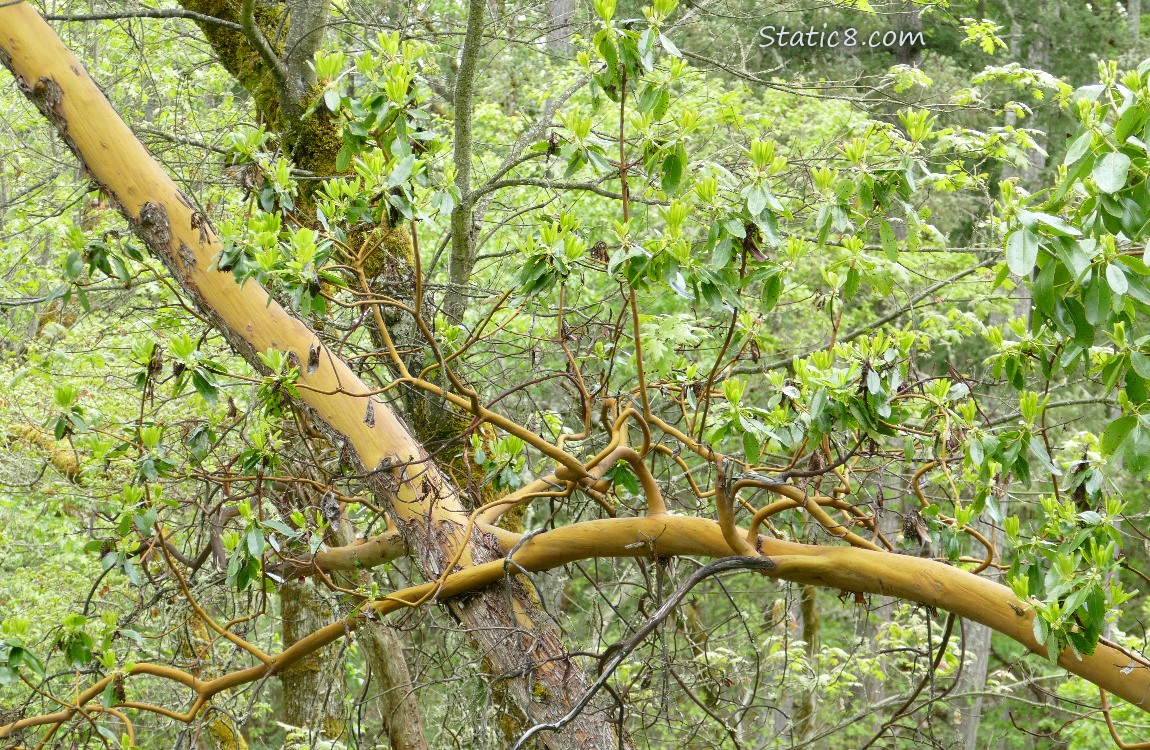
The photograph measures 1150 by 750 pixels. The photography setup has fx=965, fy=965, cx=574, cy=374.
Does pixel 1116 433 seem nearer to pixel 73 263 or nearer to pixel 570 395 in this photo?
pixel 570 395

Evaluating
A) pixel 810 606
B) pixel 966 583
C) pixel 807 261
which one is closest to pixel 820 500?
pixel 966 583

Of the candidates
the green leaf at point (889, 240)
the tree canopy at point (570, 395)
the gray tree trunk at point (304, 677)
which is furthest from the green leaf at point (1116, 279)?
the gray tree trunk at point (304, 677)

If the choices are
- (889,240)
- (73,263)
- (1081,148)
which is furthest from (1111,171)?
(73,263)

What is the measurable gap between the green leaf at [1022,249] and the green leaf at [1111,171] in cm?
15

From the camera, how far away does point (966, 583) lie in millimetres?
2572

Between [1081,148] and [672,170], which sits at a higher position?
[672,170]

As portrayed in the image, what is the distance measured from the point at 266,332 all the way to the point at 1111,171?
2536 millimetres

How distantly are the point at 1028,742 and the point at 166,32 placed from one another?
13819mm

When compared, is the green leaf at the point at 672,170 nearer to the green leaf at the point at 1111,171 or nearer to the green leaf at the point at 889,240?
the green leaf at the point at 889,240

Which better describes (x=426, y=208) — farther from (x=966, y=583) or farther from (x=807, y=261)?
(x=807, y=261)

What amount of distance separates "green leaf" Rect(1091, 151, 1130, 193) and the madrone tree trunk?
221 cm

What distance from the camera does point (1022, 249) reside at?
1.84 m

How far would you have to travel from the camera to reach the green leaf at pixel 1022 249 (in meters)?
1.81

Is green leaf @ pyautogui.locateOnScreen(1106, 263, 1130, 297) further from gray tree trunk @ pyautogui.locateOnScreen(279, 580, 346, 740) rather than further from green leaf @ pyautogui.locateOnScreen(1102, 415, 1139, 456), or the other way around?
gray tree trunk @ pyautogui.locateOnScreen(279, 580, 346, 740)
